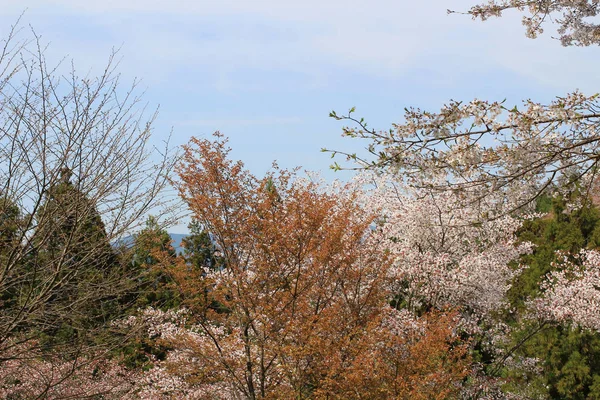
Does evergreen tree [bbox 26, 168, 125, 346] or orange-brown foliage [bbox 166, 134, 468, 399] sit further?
orange-brown foliage [bbox 166, 134, 468, 399]

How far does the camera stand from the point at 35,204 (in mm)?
7594

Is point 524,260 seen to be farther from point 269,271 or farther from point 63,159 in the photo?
point 63,159

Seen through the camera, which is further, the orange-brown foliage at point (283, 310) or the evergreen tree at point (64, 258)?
the orange-brown foliage at point (283, 310)

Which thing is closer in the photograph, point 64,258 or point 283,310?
point 64,258

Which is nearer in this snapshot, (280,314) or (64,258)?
(64,258)

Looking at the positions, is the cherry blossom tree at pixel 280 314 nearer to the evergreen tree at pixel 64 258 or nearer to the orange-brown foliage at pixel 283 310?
the orange-brown foliage at pixel 283 310

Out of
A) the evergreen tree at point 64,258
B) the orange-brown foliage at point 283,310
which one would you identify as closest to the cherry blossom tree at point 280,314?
the orange-brown foliage at point 283,310

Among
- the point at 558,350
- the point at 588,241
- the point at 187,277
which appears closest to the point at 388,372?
the point at 187,277

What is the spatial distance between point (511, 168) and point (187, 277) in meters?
6.80

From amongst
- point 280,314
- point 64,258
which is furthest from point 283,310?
point 64,258

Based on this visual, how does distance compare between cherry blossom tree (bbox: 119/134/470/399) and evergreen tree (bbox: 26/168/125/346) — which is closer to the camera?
evergreen tree (bbox: 26/168/125/346)

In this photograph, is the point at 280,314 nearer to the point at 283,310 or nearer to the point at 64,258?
the point at 283,310

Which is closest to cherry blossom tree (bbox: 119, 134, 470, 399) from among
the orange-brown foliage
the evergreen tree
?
the orange-brown foliage

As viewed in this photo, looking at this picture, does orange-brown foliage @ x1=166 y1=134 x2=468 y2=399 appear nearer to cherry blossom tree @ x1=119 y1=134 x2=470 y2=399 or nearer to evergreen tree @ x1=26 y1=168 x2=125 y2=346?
cherry blossom tree @ x1=119 y1=134 x2=470 y2=399
